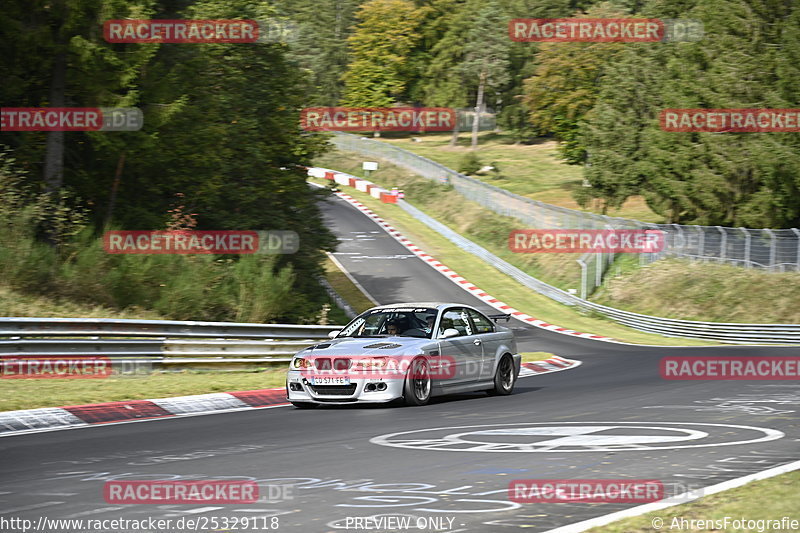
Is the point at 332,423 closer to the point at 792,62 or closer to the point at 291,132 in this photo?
the point at 291,132

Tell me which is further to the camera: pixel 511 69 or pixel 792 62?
pixel 511 69

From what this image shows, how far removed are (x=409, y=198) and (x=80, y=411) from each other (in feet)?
176

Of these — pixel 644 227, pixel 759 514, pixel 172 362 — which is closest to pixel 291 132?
pixel 172 362

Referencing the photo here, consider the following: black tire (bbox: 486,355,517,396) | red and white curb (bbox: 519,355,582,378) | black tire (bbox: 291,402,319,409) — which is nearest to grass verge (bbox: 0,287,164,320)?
black tire (bbox: 291,402,319,409)

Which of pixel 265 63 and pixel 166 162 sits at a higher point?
pixel 265 63

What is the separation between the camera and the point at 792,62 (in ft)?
135

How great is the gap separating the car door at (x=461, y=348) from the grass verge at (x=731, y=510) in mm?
7444

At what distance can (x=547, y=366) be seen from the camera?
23812 millimetres

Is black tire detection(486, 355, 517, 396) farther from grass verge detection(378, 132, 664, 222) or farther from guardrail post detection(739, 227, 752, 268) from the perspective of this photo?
grass verge detection(378, 132, 664, 222)

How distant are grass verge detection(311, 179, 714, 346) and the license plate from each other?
2214cm

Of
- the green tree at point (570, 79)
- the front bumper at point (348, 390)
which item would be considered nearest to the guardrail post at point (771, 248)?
the front bumper at point (348, 390)

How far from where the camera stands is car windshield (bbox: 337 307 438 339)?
14391mm

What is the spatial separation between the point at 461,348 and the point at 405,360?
1.54 m

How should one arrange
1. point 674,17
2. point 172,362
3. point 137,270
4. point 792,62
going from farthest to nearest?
point 674,17 → point 792,62 → point 137,270 → point 172,362
